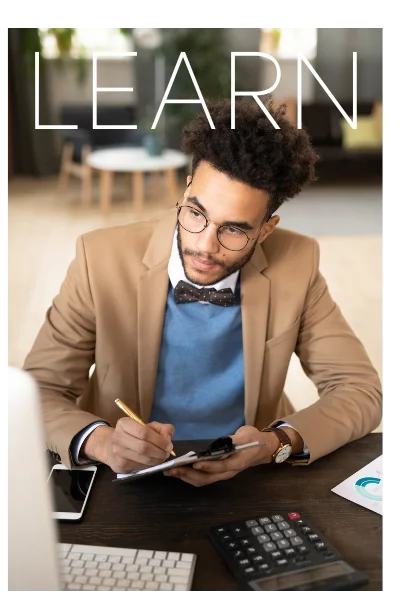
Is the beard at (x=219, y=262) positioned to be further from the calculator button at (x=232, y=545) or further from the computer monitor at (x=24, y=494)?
the computer monitor at (x=24, y=494)

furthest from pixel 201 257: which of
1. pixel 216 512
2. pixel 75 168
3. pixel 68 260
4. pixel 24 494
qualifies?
pixel 75 168

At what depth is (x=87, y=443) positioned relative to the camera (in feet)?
4.41

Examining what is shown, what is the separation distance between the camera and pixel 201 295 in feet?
5.32

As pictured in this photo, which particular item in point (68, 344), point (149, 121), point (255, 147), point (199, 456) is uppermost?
point (149, 121)

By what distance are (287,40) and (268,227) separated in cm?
794

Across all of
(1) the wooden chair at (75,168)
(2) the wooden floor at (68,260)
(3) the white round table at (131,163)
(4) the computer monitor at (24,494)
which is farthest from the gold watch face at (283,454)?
(1) the wooden chair at (75,168)

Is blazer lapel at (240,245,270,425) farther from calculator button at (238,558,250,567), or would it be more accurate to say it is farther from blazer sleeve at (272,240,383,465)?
calculator button at (238,558,250,567)

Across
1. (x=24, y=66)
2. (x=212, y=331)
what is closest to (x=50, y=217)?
(x=24, y=66)

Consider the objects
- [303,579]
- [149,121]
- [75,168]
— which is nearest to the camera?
[303,579]

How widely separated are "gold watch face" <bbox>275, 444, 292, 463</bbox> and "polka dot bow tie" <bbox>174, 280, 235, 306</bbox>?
410 millimetres

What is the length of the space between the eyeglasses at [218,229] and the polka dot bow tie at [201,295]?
0.16m

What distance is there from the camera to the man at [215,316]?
1.48 m

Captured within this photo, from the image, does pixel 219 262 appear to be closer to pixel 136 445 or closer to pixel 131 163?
pixel 136 445

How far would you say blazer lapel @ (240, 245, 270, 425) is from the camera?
1.64 metres
